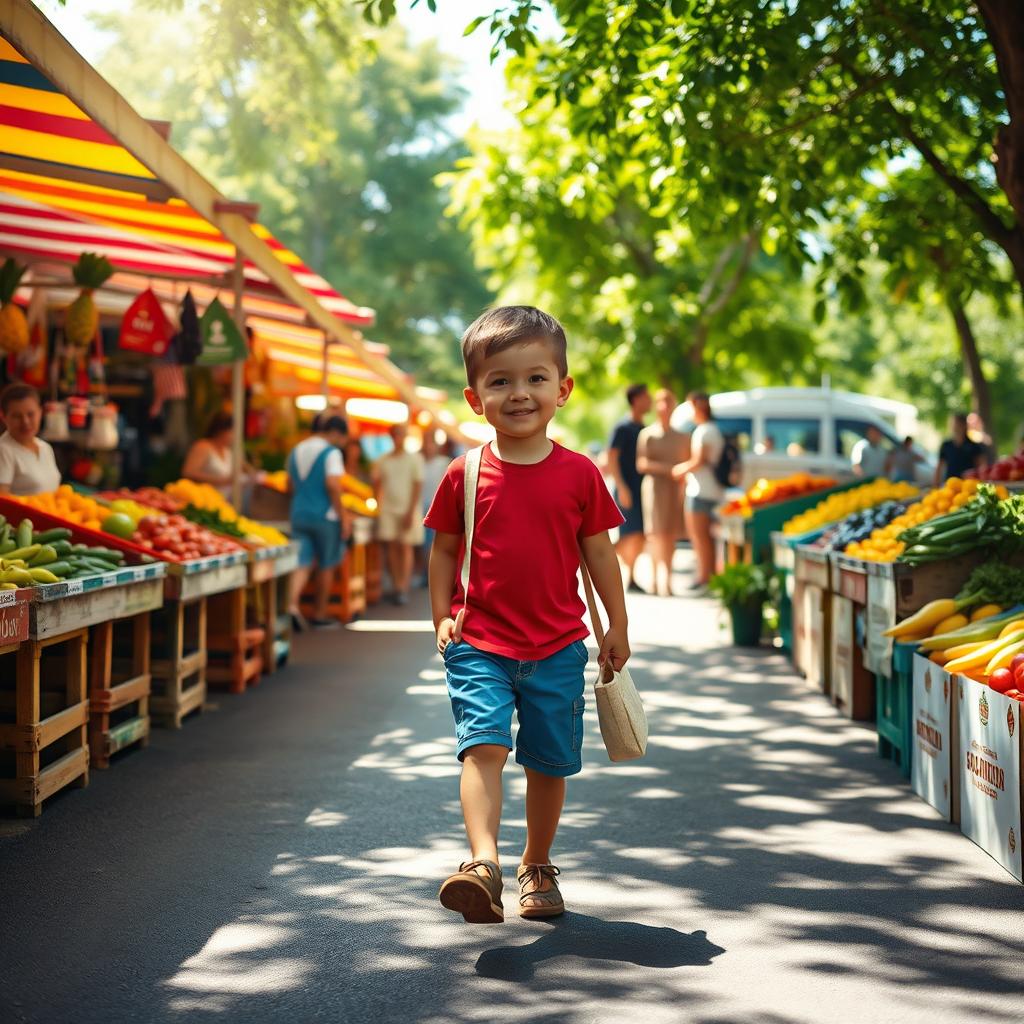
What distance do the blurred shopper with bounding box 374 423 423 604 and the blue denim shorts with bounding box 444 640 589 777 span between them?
1203 centimetres

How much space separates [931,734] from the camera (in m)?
6.67

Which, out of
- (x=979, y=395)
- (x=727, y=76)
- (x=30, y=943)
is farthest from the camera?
(x=979, y=395)

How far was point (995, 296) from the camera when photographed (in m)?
14.1

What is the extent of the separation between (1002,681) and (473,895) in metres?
2.53

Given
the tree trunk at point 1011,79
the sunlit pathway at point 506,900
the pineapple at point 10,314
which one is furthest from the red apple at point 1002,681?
the pineapple at point 10,314

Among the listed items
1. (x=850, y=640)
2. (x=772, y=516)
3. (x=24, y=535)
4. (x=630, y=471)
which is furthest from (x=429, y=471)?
(x=24, y=535)

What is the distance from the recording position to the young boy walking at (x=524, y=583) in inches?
185

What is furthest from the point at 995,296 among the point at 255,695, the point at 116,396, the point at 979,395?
the point at 116,396

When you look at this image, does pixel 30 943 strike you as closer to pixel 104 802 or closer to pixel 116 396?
pixel 104 802

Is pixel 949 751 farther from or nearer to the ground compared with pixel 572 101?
nearer to the ground

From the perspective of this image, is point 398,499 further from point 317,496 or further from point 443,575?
point 443,575

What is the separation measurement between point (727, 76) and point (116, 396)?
33.6 ft

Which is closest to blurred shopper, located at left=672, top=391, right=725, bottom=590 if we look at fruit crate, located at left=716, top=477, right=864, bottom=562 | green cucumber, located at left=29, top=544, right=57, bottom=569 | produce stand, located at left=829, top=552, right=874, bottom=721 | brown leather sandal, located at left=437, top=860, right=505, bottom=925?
fruit crate, located at left=716, top=477, right=864, bottom=562

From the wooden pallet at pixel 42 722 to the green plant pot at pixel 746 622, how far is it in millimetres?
7056
